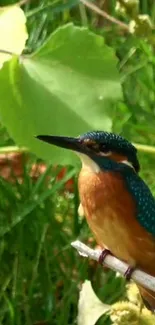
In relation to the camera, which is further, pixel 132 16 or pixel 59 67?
pixel 132 16

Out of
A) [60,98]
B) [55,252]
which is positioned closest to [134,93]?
[55,252]

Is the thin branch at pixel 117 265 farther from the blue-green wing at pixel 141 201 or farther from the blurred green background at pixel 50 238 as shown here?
the blurred green background at pixel 50 238

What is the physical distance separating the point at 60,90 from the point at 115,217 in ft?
0.78

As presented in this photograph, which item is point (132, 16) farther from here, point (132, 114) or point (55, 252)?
point (55, 252)

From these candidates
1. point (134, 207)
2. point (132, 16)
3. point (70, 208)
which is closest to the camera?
point (134, 207)

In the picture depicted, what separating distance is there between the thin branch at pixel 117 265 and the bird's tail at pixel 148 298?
11 centimetres

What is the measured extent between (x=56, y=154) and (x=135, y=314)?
27cm

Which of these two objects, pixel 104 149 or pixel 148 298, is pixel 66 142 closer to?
pixel 104 149

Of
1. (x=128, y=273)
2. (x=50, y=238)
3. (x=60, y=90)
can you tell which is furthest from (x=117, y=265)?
(x=50, y=238)

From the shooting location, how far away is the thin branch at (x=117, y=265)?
3.81 feet

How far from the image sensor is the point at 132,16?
Result: 1597mm

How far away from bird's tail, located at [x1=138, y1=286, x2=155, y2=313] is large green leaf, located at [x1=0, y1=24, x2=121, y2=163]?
0.74 feet

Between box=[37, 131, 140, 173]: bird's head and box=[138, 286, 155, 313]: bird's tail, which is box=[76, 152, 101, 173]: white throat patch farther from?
box=[138, 286, 155, 313]: bird's tail

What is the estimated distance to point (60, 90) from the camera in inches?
54.2
